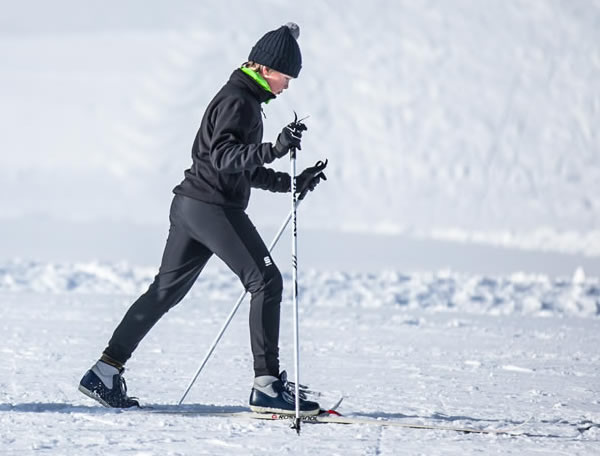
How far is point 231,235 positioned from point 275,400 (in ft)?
2.48

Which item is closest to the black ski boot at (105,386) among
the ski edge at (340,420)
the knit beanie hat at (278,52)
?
the ski edge at (340,420)

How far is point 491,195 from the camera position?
25734 millimetres

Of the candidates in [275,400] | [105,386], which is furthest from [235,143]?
[105,386]

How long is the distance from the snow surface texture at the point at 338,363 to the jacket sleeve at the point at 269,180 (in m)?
1.07

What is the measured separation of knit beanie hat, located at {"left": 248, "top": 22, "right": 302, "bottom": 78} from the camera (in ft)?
14.4

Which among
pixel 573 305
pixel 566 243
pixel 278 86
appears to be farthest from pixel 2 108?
pixel 278 86

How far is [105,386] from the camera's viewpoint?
4.45 m

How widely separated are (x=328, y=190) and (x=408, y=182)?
2147 mm

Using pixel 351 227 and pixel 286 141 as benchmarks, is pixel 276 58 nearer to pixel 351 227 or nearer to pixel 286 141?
pixel 286 141

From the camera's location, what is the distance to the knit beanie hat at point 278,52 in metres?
4.38

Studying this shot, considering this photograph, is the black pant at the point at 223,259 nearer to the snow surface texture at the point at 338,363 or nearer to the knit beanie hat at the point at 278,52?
the snow surface texture at the point at 338,363

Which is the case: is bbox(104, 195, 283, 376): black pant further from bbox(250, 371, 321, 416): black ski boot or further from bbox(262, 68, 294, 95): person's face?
bbox(262, 68, 294, 95): person's face

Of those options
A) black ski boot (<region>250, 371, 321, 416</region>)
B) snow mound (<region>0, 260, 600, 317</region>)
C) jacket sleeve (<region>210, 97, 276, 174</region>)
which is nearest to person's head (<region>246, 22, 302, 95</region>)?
jacket sleeve (<region>210, 97, 276, 174</region>)

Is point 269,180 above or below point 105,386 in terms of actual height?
above
